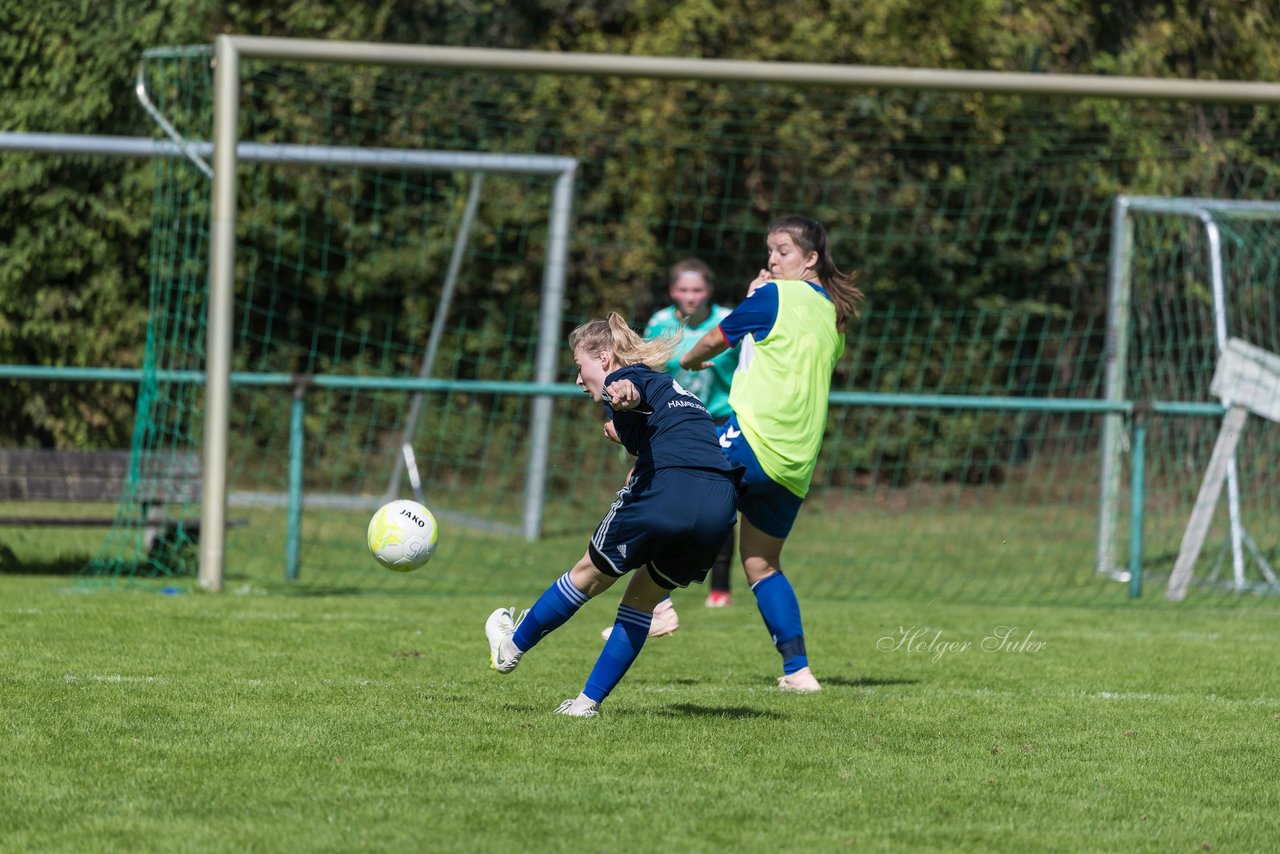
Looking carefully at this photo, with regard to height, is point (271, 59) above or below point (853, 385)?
above

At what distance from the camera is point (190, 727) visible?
4.71 metres

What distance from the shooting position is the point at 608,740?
467cm

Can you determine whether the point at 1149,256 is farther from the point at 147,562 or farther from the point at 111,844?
the point at 111,844

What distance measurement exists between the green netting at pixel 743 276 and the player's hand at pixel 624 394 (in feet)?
23.3

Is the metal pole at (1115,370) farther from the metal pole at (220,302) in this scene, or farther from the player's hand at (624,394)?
the player's hand at (624,394)

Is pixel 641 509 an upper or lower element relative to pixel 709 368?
lower

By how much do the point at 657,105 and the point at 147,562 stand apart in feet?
22.5

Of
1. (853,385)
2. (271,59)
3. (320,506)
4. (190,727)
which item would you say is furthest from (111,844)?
(853,385)

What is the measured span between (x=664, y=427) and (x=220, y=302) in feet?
13.9

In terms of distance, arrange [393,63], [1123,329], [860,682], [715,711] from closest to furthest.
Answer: [715,711] → [860,682] → [393,63] → [1123,329]

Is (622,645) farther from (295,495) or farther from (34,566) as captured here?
(34,566)

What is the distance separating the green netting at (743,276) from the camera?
12.4 meters

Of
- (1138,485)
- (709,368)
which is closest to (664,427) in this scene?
(709,368)

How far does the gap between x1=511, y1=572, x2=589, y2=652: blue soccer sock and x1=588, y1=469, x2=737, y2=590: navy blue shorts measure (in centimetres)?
14
